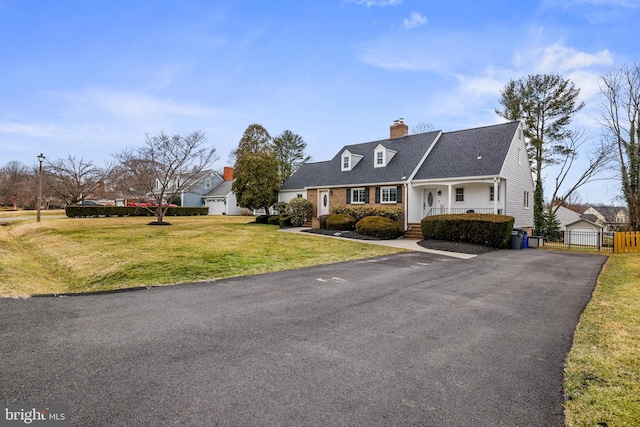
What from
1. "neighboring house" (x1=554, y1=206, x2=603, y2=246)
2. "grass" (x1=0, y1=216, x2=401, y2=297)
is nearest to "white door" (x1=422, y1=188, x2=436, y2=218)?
"grass" (x1=0, y1=216, x2=401, y2=297)

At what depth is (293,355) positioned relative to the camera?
Answer: 3.85 m

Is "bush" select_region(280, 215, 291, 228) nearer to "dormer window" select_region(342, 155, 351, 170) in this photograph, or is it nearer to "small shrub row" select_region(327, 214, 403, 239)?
"small shrub row" select_region(327, 214, 403, 239)

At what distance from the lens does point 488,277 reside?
902 centimetres

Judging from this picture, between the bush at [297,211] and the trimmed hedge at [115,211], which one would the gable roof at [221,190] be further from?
the bush at [297,211]

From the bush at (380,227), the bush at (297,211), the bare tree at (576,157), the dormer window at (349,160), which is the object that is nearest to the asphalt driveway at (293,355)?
the bush at (380,227)

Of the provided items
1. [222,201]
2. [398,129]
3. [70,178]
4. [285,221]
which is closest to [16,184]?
[70,178]

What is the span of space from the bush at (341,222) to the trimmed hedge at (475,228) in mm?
5846

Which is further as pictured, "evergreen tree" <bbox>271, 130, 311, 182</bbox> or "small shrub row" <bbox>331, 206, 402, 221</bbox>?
"evergreen tree" <bbox>271, 130, 311, 182</bbox>

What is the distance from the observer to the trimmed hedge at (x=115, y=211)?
1212 inches

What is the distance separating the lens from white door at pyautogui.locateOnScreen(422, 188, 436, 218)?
70.1 feet

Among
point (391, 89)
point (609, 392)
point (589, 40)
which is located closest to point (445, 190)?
point (391, 89)

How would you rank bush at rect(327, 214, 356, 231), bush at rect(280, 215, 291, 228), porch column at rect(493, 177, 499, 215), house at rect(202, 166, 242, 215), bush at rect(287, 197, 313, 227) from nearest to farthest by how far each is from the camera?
1. porch column at rect(493, 177, 499, 215)
2. bush at rect(327, 214, 356, 231)
3. bush at rect(280, 215, 291, 228)
4. bush at rect(287, 197, 313, 227)
5. house at rect(202, 166, 242, 215)

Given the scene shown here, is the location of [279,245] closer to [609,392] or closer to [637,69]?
[609,392]

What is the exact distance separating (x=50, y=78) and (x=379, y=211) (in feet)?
67.6
